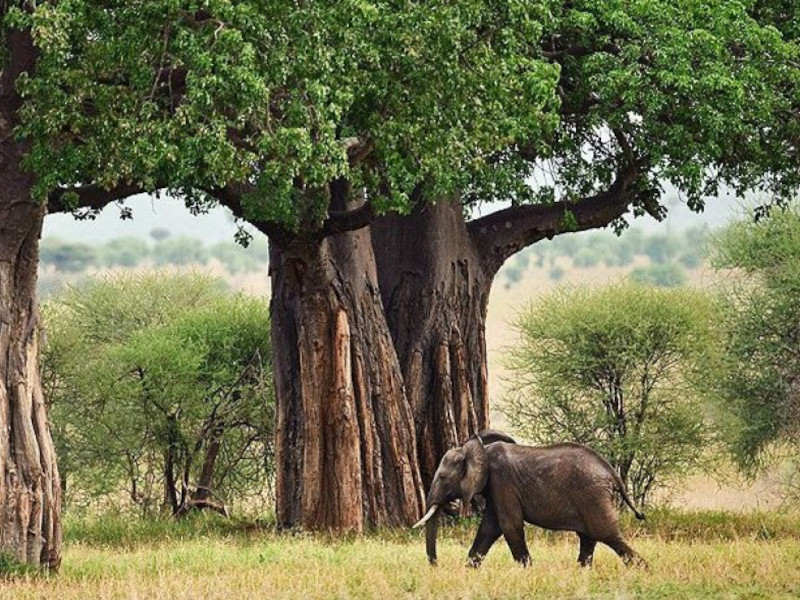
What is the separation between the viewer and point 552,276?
175 metres

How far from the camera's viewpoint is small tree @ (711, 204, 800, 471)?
1565 inches

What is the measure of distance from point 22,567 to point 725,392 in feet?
77.5

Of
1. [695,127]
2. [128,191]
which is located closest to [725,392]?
[695,127]

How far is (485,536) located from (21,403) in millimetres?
5782

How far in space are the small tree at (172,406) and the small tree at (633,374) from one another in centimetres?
673

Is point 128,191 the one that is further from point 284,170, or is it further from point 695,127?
point 695,127

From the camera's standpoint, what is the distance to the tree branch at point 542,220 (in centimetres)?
2886

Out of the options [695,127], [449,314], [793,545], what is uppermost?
[695,127]

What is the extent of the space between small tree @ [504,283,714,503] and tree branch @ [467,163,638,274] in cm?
1001

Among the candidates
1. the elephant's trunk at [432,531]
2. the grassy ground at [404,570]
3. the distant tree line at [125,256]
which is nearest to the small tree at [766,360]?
the grassy ground at [404,570]

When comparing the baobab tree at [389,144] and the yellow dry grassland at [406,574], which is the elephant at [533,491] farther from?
the baobab tree at [389,144]

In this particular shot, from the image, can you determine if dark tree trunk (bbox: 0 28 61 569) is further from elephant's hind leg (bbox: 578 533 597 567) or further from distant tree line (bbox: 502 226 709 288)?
distant tree line (bbox: 502 226 709 288)

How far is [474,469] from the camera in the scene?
19.1 metres

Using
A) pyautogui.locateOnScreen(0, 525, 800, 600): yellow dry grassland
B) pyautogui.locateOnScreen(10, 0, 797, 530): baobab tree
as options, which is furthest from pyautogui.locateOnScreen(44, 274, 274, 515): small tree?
pyautogui.locateOnScreen(0, 525, 800, 600): yellow dry grassland
